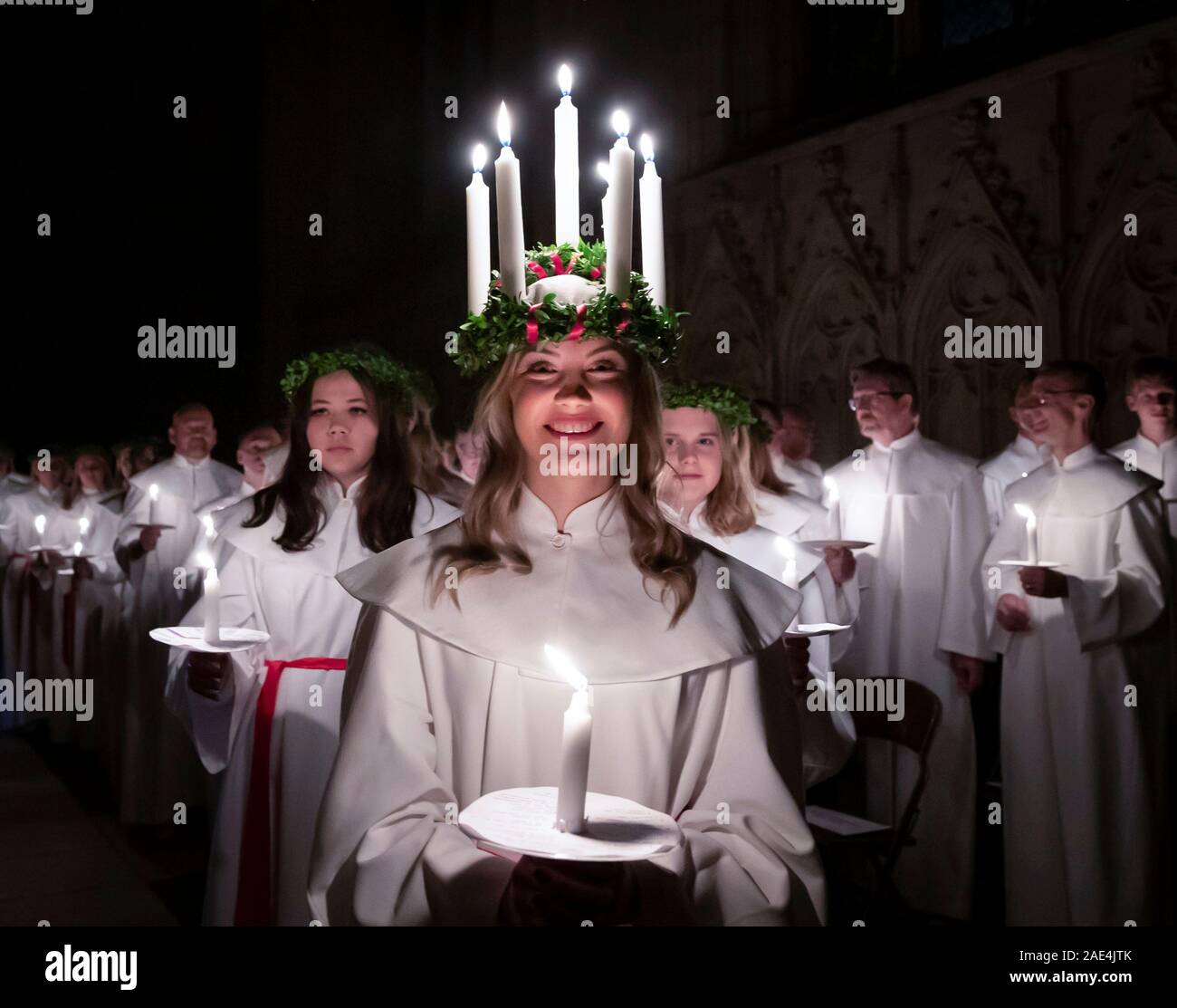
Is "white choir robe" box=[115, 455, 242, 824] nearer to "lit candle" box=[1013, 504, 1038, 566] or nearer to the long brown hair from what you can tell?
the long brown hair

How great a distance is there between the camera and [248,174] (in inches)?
163

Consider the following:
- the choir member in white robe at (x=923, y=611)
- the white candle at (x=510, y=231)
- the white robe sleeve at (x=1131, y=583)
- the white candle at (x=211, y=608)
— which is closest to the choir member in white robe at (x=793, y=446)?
the choir member in white robe at (x=923, y=611)

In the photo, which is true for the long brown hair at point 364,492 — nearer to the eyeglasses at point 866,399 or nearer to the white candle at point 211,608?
the white candle at point 211,608

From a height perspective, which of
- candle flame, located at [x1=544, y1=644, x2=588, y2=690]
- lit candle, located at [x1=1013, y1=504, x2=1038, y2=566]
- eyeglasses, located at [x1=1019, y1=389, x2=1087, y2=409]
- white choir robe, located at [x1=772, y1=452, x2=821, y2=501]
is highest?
eyeglasses, located at [x1=1019, y1=389, x2=1087, y2=409]

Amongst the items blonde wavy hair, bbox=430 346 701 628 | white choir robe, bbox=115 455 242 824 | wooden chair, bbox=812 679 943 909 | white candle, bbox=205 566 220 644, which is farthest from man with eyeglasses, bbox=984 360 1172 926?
white choir robe, bbox=115 455 242 824

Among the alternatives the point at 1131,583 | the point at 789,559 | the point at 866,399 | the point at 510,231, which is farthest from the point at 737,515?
the point at 510,231

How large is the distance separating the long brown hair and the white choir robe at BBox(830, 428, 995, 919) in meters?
1.69

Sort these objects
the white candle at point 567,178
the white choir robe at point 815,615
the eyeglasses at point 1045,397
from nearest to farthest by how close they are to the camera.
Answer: the white candle at point 567,178 < the white choir robe at point 815,615 < the eyeglasses at point 1045,397

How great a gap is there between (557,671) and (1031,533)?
236 cm

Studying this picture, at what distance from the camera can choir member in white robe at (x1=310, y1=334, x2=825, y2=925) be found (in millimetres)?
2459

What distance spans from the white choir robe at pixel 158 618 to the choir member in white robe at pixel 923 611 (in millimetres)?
2304

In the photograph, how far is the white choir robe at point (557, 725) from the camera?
2.47m

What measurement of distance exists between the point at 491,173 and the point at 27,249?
1636 mm

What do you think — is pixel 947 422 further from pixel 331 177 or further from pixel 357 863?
pixel 357 863
